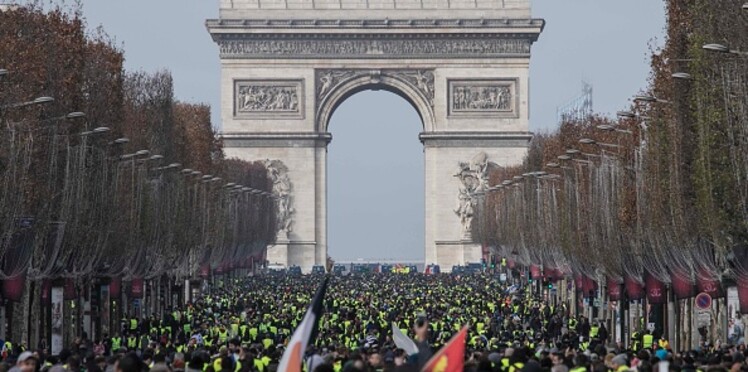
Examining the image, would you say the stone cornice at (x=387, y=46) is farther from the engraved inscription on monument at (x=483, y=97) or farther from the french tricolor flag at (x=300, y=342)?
the french tricolor flag at (x=300, y=342)

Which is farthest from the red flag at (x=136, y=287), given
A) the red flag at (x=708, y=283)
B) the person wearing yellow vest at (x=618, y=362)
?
the person wearing yellow vest at (x=618, y=362)

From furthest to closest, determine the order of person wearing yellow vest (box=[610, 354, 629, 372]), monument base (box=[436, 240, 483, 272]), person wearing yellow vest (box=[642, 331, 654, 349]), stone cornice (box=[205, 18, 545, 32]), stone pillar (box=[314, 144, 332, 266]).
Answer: monument base (box=[436, 240, 483, 272]) → stone pillar (box=[314, 144, 332, 266]) → stone cornice (box=[205, 18, 545, 32]) → person wearing yellow vest (box=[642, 331, 654, 349]) → person wearing yellow vest (box=[610, 354, 629, 372])

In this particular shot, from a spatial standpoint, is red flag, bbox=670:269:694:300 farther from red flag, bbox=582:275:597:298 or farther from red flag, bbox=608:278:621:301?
red flag, bbox=582:275:597:298

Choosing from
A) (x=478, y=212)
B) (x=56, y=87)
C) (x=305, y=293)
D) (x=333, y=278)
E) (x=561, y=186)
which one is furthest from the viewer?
(x=478, y=212)

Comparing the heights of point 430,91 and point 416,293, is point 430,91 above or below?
above

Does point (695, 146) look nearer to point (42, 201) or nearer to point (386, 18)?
point (42, 201)

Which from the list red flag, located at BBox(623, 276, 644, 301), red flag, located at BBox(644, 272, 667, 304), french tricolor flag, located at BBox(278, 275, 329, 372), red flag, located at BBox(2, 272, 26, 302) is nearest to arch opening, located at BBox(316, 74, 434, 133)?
red flag, located at BBox(623, 276, 644, 301)

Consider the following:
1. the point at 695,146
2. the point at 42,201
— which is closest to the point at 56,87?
the point at 42,201
